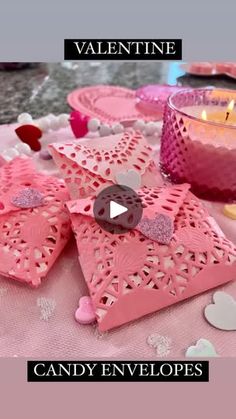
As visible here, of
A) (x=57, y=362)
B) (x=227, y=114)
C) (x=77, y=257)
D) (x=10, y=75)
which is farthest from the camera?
(x=10, y=75)

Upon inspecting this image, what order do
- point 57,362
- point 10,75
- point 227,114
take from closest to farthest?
point 57,362, point 227,114, point 10,75

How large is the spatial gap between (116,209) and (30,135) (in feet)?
1.15

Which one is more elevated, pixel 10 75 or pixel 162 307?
pixel 10 75

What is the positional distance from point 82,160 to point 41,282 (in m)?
0.17

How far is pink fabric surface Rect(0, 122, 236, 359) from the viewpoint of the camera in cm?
48

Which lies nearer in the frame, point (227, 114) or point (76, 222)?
point (76, 222)

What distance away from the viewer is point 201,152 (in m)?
0.66

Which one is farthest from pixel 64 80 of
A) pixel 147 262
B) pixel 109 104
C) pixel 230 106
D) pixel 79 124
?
pixel 147 262

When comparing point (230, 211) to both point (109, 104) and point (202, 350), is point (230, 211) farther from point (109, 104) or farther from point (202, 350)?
point (109, 104)

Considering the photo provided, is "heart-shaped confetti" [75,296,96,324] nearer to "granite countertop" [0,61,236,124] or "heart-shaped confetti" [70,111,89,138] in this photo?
"heart-shaped confetti" [70,111,89,138]

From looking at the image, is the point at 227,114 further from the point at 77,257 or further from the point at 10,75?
the point at 10,75

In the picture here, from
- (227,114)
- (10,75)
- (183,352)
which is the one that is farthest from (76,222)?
(10,75)

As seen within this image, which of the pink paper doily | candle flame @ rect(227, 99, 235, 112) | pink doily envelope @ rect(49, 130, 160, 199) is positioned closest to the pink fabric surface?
pink doily envelope @ rect(49, 130, 160, 199)

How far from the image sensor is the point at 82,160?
0.62 m
